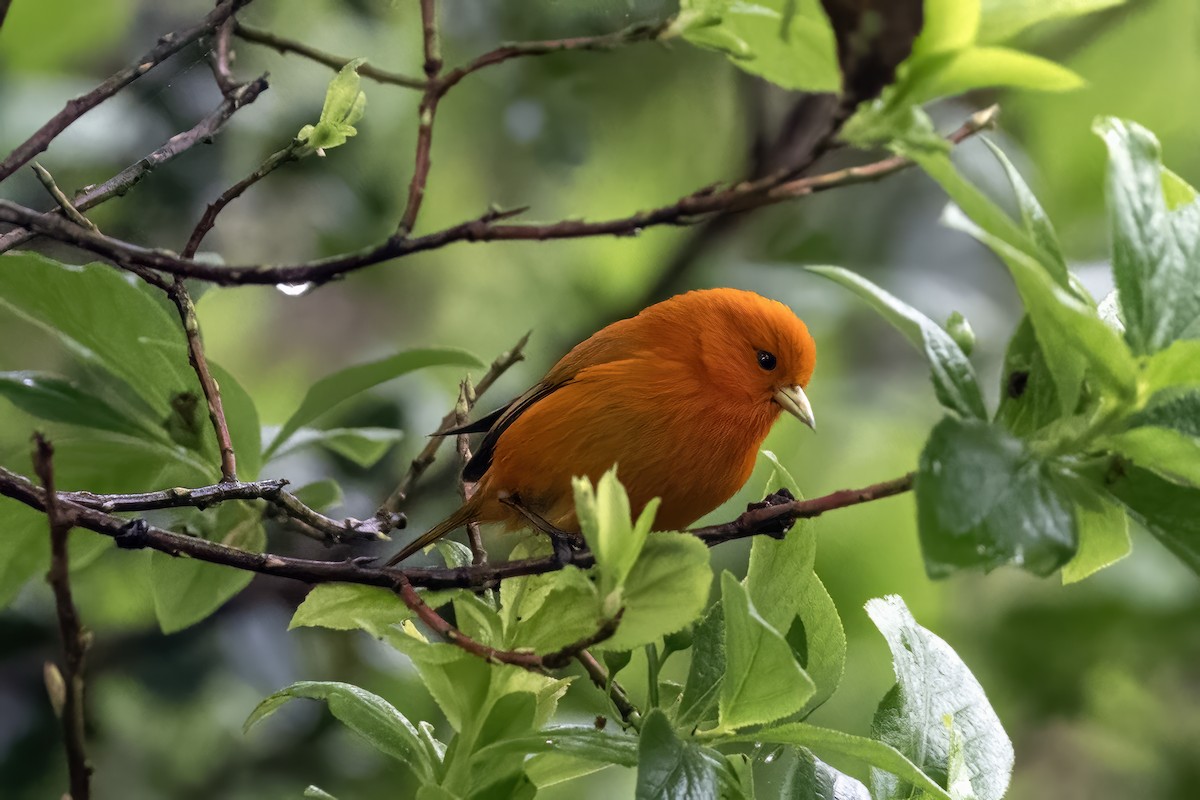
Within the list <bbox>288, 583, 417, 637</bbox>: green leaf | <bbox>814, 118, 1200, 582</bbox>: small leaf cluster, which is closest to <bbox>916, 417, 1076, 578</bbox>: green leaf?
<bbox>814, 118, 1200, 582</bbox>: small leaf cluster

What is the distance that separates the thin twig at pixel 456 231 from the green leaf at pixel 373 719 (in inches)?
15.7

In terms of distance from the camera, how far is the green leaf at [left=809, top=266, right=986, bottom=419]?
892 millimetres

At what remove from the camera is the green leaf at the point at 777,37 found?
2.99 ft

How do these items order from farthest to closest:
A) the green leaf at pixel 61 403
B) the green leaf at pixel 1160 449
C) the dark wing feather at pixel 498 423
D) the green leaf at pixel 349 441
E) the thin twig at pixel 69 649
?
the dark wing feather at pixel 498 423
the green leaf at pixel 349 441
the green leaf at pixel 61 403
the green leaf at pixel 1160 449
the thin twig at pixel 69 649

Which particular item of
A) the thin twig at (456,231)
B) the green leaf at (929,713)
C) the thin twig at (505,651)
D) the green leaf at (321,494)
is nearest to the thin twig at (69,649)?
the thin twig at (456,231)

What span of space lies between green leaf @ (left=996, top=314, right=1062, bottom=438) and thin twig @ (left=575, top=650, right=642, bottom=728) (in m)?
0.40

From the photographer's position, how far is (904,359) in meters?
3.99

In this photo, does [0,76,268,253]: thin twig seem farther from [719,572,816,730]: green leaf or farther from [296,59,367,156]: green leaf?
[719,572,816,730]: green leaf

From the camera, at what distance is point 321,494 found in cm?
170

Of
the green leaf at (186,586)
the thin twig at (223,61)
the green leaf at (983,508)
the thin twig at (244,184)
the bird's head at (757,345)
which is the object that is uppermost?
the thin twig at (223,61)

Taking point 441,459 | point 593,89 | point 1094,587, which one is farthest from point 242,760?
point 1094,587

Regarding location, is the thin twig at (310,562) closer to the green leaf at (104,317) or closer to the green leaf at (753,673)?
the green leaf at (753,673)

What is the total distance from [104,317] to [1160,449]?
109 cm

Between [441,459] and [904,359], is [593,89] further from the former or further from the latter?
[904,359]
